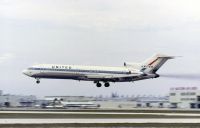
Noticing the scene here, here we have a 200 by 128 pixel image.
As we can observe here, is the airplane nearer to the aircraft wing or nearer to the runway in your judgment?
the aircraft wing

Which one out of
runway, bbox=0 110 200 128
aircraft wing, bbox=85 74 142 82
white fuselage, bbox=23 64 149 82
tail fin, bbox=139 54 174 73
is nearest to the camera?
runway, bbox=0 110 200 128

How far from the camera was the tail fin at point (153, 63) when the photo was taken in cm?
13712

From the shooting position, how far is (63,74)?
128250mm

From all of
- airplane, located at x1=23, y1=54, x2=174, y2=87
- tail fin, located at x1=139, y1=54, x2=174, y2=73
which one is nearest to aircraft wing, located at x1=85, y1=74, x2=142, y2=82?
airplane, located at x1=23, y1=54, x2=174, y2=87

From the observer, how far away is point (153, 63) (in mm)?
137750

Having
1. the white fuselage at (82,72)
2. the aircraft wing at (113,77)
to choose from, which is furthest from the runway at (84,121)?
the aircraft wing at (113,77)

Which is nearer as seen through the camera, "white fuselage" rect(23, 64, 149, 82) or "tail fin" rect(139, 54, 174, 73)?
"white fuselage" rect(23, 64, 149, 82)

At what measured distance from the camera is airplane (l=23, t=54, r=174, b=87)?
129 meters

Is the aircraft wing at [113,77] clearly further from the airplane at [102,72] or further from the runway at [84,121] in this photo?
the runway at [84,121]

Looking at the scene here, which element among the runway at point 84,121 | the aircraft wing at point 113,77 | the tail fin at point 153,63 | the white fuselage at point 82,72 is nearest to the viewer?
the runway at point 84,121

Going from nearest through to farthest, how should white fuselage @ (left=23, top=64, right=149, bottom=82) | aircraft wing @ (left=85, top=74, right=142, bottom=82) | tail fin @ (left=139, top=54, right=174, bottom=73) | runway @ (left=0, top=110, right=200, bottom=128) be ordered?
runway @ (left=0, top=110, right=200, bottom=128)
white fuselage @ (left=23, top=64, right=149, bottom=82)
aircraft wing @ (left=85, top=74, right=142, bottom=82)
tail fin @ (left=139, top=54, right=174, bottom=73)

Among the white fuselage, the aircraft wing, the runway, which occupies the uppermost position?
the white fuselage

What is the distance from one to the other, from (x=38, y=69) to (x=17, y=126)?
234 ft

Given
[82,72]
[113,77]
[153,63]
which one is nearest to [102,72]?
[113,77]
